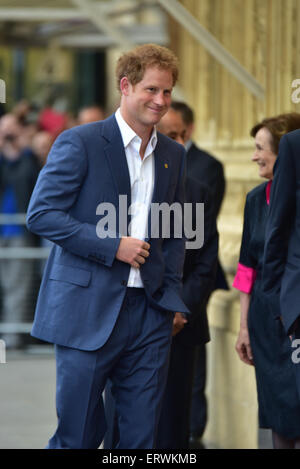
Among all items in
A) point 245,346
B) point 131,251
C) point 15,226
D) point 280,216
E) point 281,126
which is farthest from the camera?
point 15,226

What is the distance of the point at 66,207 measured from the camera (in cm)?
469

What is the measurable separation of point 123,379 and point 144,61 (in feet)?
4.29

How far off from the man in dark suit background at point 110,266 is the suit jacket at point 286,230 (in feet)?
1.62

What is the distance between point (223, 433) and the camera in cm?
706

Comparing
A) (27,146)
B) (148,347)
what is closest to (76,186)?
(148,347)

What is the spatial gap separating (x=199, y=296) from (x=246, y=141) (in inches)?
88.4

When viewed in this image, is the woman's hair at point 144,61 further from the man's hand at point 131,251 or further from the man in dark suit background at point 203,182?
the man in dark suit background at point 203,182

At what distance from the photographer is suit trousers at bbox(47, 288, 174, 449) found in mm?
4695

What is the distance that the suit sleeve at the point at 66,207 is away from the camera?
463 cm

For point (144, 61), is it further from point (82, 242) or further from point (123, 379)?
point (123, 379)

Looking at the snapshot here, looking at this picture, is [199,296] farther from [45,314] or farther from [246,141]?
[246,141]

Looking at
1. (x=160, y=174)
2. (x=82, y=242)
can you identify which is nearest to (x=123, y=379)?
(x=82, y=242)

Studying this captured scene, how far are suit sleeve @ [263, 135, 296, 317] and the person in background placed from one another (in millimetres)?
637

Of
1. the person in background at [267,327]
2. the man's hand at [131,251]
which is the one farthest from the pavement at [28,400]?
the man's hand at [131,251]
